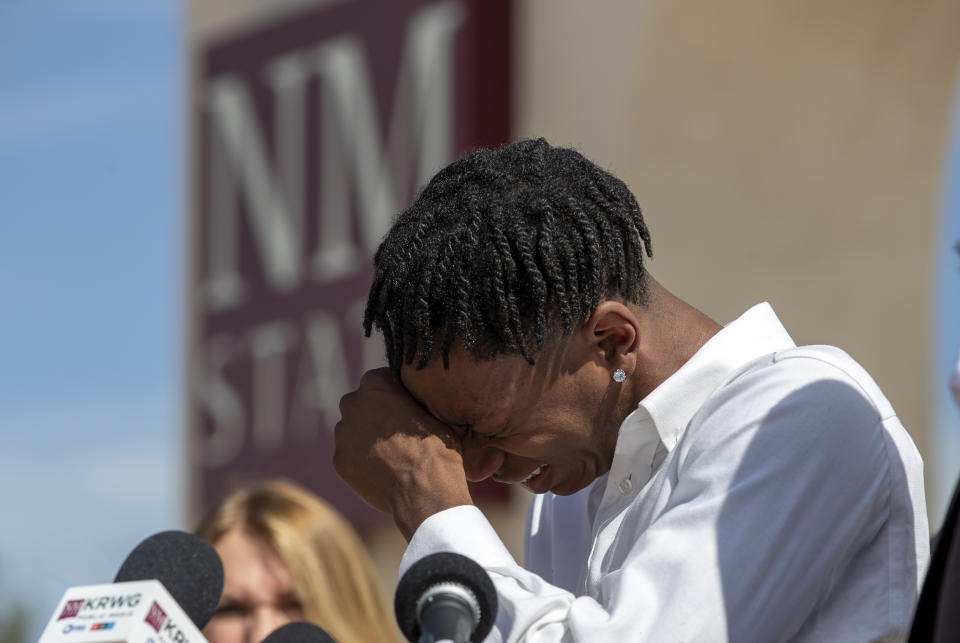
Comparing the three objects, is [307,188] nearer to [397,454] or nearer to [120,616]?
[397,454]

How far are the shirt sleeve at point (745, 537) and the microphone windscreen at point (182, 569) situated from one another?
0.58 metres

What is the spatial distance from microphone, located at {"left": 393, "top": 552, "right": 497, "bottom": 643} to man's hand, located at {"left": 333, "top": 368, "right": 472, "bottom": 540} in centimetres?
45

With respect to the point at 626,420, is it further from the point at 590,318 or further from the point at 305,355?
the point at 305,355

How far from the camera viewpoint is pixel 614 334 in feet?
8.80

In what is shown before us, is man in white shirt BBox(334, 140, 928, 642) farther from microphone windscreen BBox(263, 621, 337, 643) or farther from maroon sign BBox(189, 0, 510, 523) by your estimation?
maroon sign BBox(189, 0, 510, 523)

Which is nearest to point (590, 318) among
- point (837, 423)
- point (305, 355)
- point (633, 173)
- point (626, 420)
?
point (626, 420)

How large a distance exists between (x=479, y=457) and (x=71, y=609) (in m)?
0.81

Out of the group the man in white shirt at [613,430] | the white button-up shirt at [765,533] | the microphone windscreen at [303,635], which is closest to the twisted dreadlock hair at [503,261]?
the man in white shirt at [613,430]

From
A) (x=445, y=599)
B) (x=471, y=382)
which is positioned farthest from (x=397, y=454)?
(x=445, y=599)

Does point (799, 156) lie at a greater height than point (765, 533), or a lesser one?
lesser

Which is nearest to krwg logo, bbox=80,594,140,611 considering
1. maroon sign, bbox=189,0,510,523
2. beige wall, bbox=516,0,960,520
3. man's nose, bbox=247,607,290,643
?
man's nose, bbox=247,607,290,643

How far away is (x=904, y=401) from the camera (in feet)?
25.3

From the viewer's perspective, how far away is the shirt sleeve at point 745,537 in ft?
7.45

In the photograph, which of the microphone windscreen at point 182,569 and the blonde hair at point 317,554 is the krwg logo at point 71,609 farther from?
the blonde hair at point 317,554
